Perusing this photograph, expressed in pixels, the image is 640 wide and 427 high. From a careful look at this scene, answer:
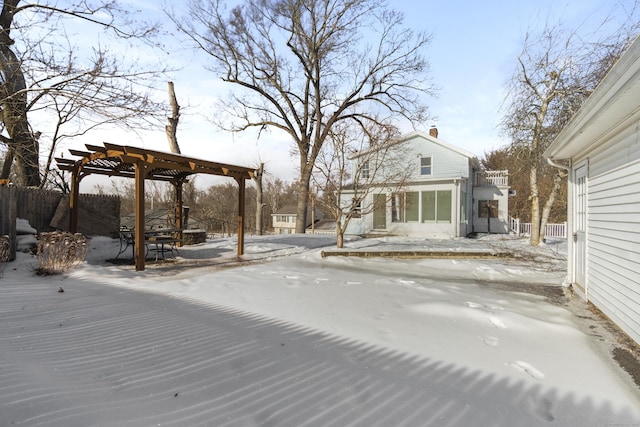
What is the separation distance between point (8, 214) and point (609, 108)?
928 cm

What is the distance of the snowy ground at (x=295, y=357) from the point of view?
2018 millimetres

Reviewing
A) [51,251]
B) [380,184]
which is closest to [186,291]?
[51,251]

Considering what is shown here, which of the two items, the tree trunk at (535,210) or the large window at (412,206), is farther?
the large window at (412,206)

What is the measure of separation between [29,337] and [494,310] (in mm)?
5177

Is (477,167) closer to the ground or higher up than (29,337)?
higher up

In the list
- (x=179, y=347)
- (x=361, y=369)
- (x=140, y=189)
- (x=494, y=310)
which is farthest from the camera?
(x=140, y=189)

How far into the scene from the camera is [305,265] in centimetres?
766

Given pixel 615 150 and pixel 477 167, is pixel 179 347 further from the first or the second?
pixel 477 167

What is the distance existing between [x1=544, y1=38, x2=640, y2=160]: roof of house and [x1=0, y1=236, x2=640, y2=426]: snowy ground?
2367mm

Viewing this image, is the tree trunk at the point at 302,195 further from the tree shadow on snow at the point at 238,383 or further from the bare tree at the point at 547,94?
the tree shadow on snow at the point at 238,383

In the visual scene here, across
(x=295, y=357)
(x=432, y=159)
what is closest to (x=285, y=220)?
(x=432, y=159)

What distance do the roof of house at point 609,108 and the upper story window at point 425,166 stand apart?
11503mm

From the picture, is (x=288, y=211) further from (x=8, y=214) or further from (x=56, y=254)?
(x=56, y=254)

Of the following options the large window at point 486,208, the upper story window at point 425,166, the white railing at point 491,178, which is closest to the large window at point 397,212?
the upper story window at point 425,166
